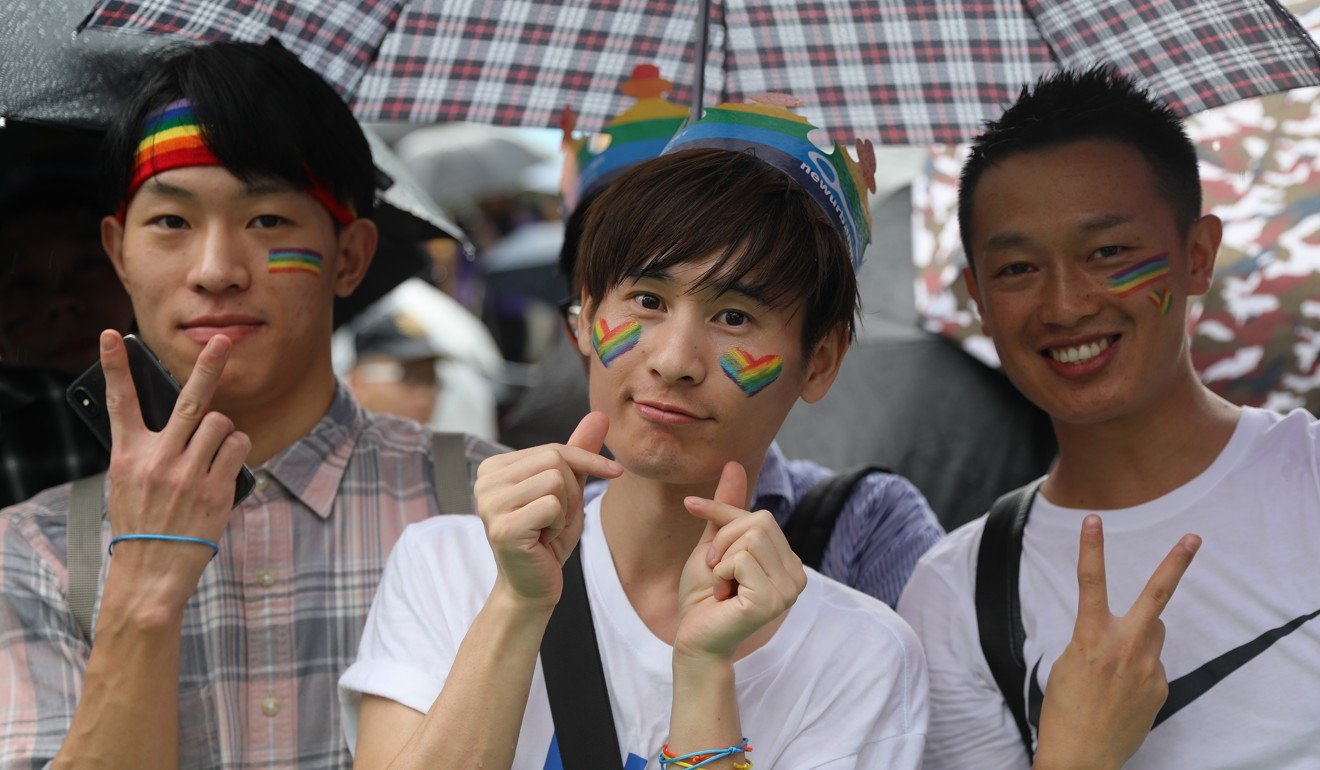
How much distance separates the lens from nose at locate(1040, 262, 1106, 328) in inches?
119

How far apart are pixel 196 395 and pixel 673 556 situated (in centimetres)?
98

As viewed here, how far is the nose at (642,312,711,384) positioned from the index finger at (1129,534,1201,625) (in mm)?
949

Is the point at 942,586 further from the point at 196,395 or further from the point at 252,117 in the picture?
the point at 252,117

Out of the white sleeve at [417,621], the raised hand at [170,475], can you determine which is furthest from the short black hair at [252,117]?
the white sleeve at [417,621]

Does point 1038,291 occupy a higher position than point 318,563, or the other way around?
point 1038,291

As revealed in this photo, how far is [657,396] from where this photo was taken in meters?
2.42

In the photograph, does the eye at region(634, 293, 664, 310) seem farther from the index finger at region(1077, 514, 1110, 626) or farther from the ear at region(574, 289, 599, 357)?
the index finger at region(1077, 514, 1110, 626)

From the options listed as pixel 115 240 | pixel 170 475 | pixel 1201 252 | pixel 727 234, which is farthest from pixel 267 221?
pixel 1201 252

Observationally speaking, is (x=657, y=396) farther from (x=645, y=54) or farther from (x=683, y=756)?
(x=645, y=54)

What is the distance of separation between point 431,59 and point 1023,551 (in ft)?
6.67

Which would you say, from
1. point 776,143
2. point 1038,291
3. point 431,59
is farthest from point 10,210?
point 1038,291

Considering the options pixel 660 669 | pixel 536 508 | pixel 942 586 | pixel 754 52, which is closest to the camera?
pixel 536 508

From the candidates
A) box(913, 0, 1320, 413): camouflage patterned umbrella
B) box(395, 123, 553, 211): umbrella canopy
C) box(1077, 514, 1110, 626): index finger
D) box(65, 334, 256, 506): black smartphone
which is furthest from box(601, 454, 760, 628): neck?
box(395, 123, 553, 211): umbrella canopy

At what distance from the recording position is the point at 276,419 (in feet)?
10.3
